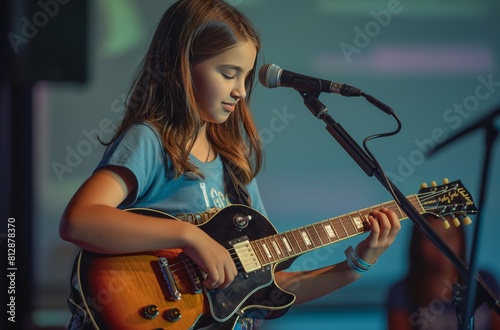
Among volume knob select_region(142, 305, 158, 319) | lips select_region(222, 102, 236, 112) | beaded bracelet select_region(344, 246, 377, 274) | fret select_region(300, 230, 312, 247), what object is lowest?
beaded bracelet select_region(344, 246, 377, 274)

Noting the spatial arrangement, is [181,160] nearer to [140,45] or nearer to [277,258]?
[277,258]

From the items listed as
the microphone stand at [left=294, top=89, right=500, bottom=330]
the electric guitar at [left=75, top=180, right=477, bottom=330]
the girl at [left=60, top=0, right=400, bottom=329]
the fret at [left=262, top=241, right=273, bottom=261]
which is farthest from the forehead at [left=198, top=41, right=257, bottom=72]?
the fret at [left=262, top=241, right=273, bottom=261]

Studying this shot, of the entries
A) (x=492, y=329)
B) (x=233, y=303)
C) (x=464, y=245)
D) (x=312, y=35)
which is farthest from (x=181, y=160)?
(x=492, y=329)

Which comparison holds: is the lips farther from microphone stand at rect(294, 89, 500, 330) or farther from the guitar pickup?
the guitar pickup

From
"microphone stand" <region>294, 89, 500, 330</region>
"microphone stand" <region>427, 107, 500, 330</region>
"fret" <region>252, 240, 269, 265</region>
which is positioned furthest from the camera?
"fret" <region>252, 240, 269, 265</region>

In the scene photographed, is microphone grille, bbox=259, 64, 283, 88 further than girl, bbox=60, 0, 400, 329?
Yes

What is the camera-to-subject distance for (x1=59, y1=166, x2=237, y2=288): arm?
64.7 inches

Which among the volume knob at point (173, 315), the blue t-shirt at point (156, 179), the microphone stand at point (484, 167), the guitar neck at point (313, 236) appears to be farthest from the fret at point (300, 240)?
the microphone stand at point (484, 167)

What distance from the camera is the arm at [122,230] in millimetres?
Answer: 1644

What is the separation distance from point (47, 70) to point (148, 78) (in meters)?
0.78

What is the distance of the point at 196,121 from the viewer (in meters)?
1.91

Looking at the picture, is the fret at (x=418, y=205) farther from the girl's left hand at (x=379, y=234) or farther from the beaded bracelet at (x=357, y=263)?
the beaded bracelet at (x=357, y=263)

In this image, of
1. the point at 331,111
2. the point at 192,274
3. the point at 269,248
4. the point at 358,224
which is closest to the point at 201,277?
the point at 192,274

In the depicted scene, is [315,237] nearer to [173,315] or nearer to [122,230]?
[173,315]
